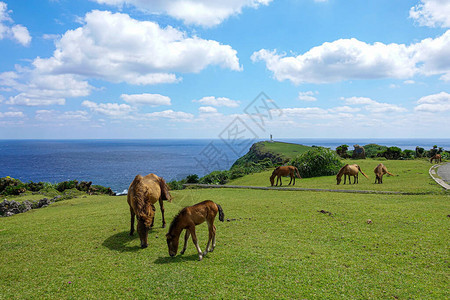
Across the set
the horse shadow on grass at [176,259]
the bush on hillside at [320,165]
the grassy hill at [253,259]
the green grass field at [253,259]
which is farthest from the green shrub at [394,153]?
the horse shadow on grass at [176,259]

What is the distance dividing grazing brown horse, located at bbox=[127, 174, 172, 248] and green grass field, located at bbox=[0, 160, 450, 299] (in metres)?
0.53

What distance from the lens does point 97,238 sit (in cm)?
721

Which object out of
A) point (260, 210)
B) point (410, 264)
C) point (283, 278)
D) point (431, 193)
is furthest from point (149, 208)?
point (431, 193)

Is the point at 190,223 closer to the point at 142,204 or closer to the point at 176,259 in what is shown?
the point at 176,259

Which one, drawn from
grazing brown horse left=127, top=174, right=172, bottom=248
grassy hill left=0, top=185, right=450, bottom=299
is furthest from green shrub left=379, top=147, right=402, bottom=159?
grazing brown horse left=127, top=174, right=172, bottom=248

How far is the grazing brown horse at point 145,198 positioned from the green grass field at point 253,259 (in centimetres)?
53

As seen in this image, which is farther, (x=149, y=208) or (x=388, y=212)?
(x=388, y=212)

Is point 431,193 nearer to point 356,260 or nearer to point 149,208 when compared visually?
point 356,260

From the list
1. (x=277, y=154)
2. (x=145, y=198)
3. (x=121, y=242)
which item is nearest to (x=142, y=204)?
(x=145, y=198)

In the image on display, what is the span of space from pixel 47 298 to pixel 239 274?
3532mm

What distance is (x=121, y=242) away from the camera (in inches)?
269

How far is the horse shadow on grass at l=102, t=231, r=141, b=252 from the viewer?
20.8 ft

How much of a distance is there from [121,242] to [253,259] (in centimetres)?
386

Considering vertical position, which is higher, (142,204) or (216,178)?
(142,204)
